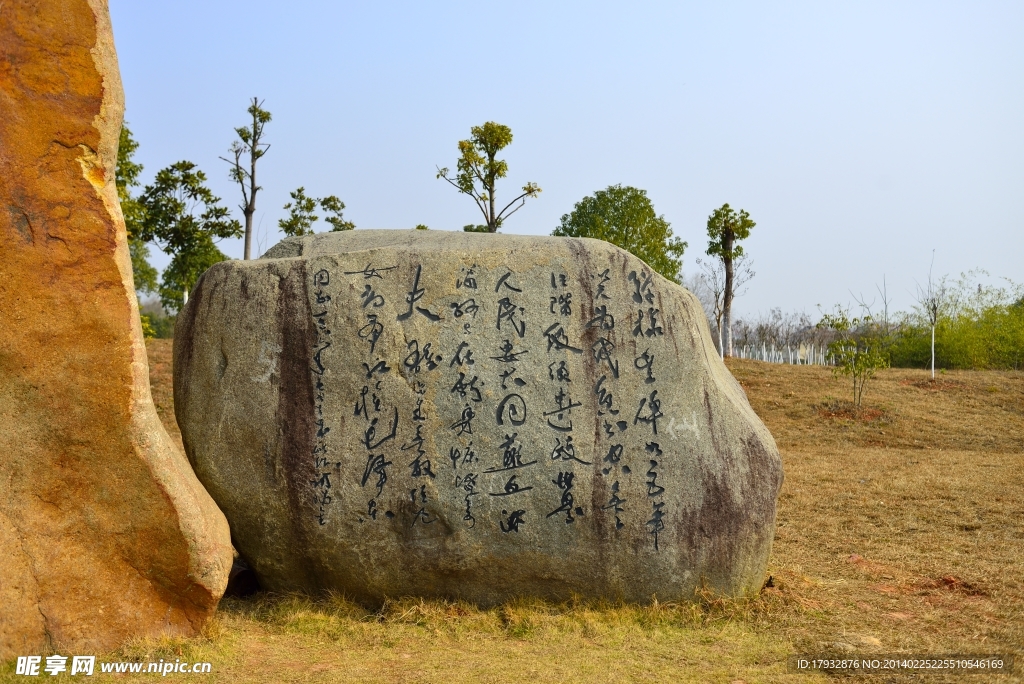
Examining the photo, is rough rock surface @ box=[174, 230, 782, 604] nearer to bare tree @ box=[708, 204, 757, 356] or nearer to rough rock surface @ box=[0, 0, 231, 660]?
rough rock surface @ box=[0, 0, 231, 660]

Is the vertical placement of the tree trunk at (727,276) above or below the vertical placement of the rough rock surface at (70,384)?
above

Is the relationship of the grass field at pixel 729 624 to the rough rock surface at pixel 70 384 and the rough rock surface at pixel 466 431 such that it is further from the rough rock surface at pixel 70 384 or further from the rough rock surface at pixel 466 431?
the rough rock surface at pixel 70 384

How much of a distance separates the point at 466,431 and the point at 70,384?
94.8 inches

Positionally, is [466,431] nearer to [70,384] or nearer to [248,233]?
[70,384]

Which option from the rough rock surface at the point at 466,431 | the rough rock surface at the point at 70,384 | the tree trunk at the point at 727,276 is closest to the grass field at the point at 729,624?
the rough rock surface at the point at 466,431

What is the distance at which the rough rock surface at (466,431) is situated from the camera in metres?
5.41

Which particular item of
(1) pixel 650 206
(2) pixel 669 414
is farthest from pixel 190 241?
(2) pixel 669 414

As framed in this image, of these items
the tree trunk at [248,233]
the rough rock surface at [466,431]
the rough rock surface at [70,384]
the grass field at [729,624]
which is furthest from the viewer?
the tree trunk at [248,233]

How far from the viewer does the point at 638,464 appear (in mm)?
5512

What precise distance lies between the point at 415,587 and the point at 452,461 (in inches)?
34.9

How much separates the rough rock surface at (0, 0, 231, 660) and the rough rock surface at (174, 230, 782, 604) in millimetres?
854

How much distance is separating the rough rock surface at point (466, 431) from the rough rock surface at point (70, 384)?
0.85m

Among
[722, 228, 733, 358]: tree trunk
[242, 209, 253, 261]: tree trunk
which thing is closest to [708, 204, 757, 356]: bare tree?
[722, 228, 733, 358]: tree trunk

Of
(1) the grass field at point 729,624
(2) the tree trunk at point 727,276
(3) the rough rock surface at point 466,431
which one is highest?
(2) the tree trunk at point 727,276
